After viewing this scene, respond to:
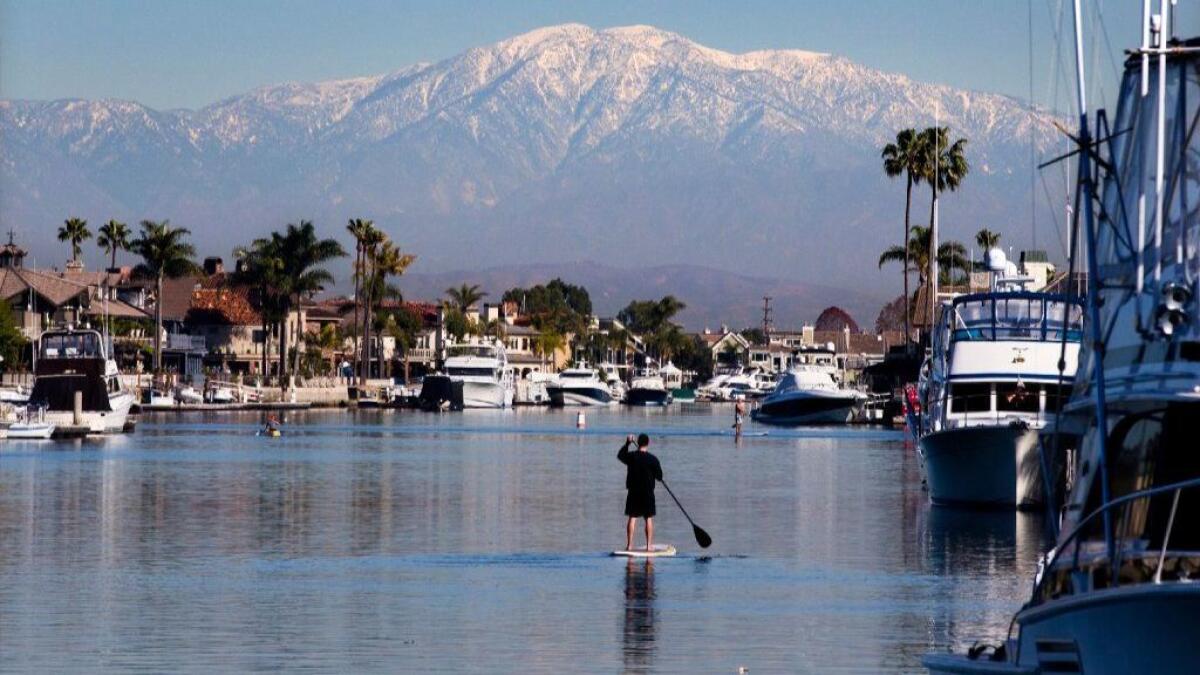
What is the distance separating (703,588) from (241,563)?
24.9ft

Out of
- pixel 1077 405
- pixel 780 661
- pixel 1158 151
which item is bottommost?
pixel 780 661

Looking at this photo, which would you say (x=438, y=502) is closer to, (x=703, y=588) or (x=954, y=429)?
(x=954, y=429)

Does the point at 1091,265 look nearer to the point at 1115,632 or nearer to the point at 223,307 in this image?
the point at 1115,632

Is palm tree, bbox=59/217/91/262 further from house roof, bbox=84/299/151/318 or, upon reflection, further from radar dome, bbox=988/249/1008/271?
radar dome, bbox=988/249/1008/271

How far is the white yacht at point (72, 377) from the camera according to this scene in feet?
318

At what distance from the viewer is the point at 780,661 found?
23266 millimetres

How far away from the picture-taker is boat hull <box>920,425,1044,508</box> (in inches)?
1815

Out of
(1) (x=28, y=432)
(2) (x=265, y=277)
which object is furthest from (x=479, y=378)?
(1) (x=28, y=432)

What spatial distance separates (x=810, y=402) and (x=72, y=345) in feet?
171

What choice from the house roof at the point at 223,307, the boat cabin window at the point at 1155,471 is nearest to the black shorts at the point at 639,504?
the boat cabin window at the point at 1155,471

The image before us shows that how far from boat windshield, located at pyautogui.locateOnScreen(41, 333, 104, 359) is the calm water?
30244 millimetres

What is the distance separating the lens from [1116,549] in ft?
54.1

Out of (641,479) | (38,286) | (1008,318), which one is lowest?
(641,479)

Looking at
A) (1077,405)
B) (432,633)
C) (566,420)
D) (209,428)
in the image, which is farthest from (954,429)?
(566,420)
